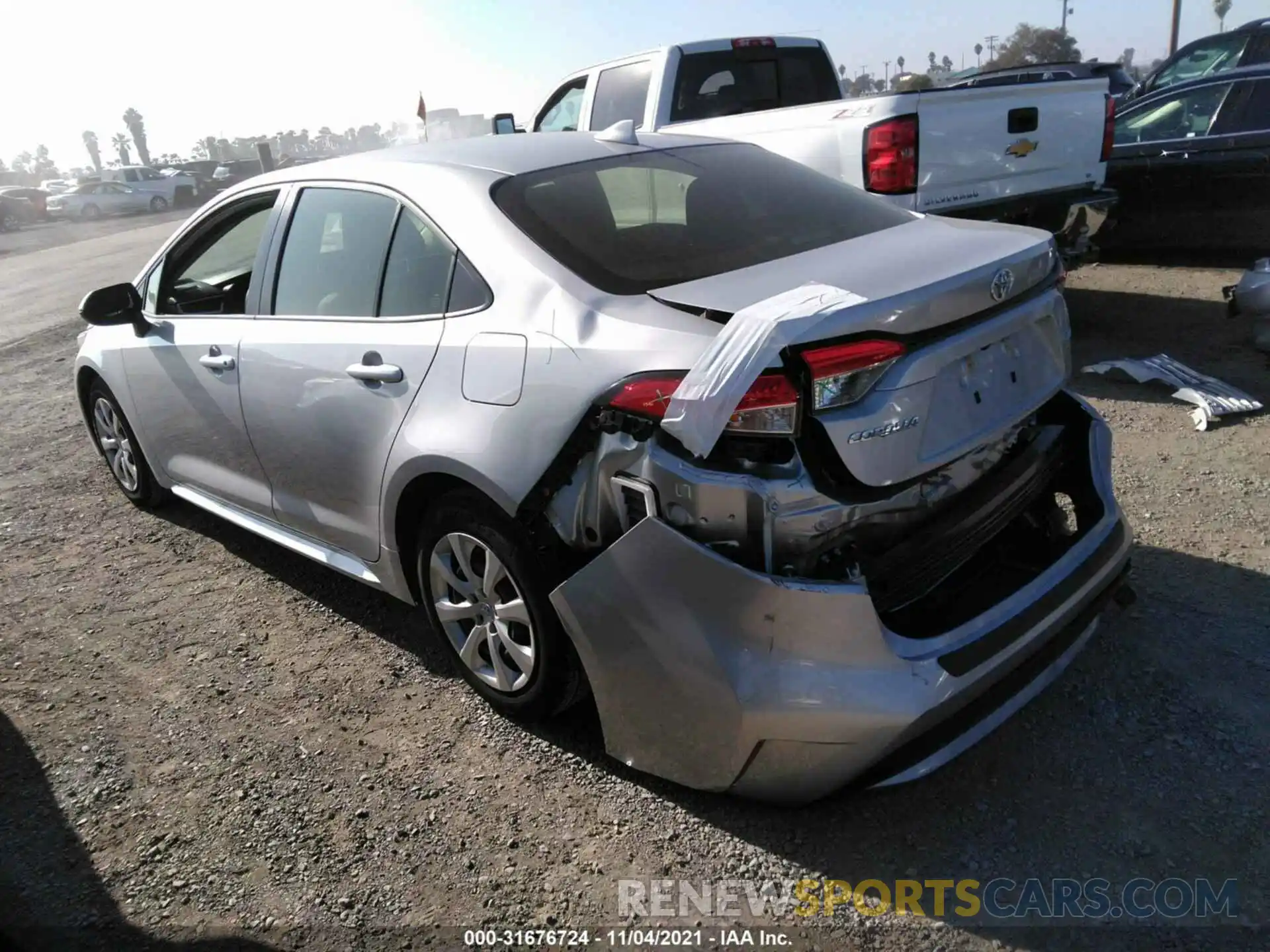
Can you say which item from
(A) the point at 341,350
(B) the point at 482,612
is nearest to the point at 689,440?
(B) the point at 482,612

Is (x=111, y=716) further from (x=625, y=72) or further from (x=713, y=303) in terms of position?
(x=625, y=72)

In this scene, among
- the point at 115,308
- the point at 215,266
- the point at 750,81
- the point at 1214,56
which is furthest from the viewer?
the point at 1214,56

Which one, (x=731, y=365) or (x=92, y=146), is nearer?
(x=731, y=365)

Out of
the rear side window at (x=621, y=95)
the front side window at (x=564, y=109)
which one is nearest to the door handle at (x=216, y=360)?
the rear side window at (x=621, y=95)

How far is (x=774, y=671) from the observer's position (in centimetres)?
217

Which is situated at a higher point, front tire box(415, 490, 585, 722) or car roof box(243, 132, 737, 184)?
car roof box(243, 132, 737, 184)

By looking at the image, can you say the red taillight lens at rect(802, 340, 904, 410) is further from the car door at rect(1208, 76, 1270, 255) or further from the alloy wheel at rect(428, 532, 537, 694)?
the car door at rect(1208, 76, 1270, 255)

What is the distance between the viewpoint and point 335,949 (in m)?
2.35

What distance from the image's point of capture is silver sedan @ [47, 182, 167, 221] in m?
39.0

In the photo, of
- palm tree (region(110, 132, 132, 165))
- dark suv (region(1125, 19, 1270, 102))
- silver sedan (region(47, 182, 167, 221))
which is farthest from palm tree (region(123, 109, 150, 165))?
dark suv (region(1125, 19, 1270, 102))

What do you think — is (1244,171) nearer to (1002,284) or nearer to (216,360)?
(1002,284)

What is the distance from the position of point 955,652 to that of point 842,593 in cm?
36

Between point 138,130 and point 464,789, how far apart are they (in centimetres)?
12890

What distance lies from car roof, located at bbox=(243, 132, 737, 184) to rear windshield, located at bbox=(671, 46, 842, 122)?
12.8ft
